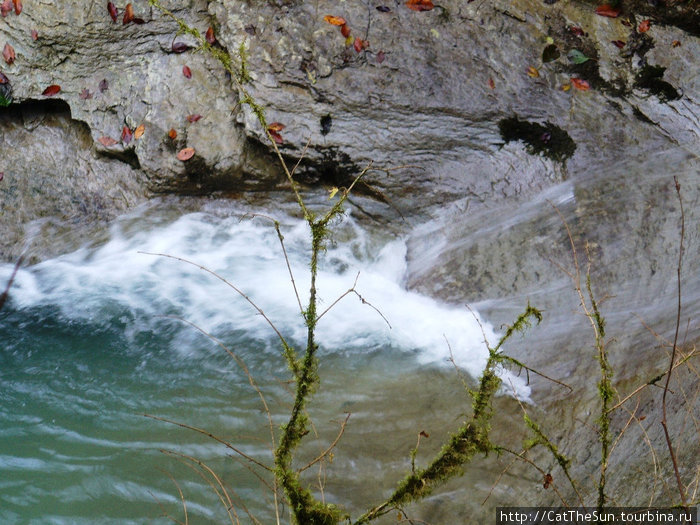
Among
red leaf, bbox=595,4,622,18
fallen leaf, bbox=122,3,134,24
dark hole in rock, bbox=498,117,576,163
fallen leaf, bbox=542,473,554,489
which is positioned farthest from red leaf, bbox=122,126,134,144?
red leaf, bbox=595,4,622,18

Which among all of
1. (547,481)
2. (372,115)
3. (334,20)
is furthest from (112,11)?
(547,481)

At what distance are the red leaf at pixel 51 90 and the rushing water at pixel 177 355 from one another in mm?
1175

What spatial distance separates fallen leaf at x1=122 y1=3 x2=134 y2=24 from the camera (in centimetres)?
486

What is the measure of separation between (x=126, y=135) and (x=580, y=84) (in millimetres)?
3610

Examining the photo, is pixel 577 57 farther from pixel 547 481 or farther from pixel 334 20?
pixel 547 481

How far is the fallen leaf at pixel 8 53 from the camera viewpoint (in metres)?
4.81

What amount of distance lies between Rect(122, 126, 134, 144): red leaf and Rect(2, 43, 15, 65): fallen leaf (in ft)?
3.41

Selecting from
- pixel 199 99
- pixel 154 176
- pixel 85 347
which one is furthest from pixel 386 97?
pixel 85 347

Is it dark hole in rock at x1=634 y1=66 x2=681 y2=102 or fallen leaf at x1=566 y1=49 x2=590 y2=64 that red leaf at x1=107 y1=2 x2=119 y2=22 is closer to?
fallen leaf at x1=566 y1=49 x2=590 y2=64

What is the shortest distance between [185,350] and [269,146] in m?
1.67

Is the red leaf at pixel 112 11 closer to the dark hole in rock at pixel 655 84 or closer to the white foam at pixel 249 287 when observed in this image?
the white foam at pixel 249 287

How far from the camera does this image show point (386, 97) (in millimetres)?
4773

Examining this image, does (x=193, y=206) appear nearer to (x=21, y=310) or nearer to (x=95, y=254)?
(x=95, y=254)

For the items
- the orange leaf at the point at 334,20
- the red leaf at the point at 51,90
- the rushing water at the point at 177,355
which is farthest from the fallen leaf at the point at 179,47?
the rushing water at the point at 177,355
